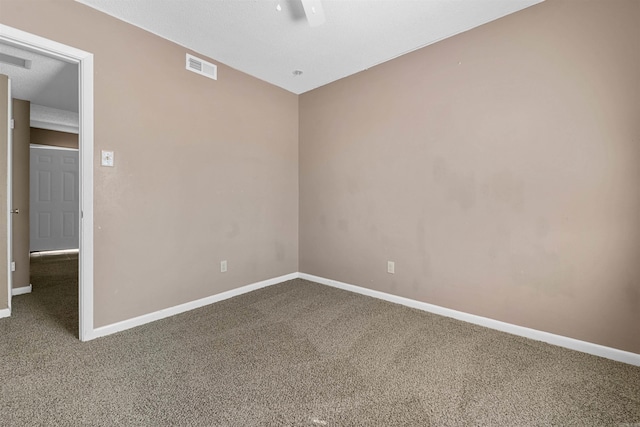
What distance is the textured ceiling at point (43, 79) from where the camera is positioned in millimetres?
2655

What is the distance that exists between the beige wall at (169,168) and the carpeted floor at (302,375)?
465 mm

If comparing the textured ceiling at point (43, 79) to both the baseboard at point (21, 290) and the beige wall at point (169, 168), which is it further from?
the baseboard at point (21, 290)

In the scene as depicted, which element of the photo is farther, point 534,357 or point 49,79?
point 49,79

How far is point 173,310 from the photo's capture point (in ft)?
8.54

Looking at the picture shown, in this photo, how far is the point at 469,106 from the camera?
240 cm

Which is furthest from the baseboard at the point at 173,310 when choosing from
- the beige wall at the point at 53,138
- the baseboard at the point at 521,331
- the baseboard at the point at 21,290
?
the beige wall at the point at 53,138

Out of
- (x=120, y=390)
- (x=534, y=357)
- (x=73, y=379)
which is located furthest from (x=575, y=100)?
(x=73, y=379)

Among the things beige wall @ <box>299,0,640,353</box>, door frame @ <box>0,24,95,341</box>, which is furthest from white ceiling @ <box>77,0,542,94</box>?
door frame @ <box>0,24,95,341</box>

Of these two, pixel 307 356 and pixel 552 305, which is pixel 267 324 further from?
pixel 552 305

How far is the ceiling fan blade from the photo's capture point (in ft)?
5.93

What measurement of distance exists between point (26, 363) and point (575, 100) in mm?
3982

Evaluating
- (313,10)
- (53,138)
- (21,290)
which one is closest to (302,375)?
(313,10)

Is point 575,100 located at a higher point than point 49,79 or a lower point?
lower

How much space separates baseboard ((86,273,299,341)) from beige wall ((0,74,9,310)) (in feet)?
3.99
